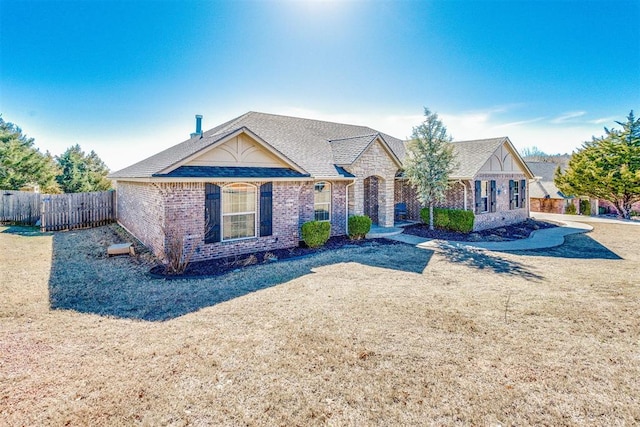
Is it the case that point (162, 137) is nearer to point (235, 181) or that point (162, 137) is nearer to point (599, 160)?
point (235, 181)

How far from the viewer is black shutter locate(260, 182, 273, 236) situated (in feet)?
39.4

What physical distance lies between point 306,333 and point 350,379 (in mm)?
1491

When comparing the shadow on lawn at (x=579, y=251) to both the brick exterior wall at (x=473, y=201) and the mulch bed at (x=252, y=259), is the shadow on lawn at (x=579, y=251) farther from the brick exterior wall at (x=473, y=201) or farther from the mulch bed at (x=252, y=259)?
the mulch bed at (x=252, y=259)

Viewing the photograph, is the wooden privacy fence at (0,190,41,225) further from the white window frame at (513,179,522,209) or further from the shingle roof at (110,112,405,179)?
the white window frame at (513,179,522,209)

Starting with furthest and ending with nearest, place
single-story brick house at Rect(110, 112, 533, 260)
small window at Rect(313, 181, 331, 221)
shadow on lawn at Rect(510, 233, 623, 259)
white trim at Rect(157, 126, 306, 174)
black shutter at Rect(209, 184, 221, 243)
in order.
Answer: small window at Rect(313, 181, 331, 221) → shadow on lawn at Rect(510, 233, 623, 259) → black shutter at Rect(209, 184, 221, 243) → single-story brick house at Rect(110, 112, 533, 260) → white trim at Rect(157, 126, 306, 174)

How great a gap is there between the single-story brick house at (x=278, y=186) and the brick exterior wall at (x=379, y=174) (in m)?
0.05

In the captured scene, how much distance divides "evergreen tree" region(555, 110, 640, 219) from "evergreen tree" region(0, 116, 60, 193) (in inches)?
1628

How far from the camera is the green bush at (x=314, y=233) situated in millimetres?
12984

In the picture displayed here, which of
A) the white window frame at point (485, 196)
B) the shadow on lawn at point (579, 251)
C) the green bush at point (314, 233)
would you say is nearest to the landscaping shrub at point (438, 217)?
the white window frame at point (485, 196)

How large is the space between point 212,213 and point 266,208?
2.00 m

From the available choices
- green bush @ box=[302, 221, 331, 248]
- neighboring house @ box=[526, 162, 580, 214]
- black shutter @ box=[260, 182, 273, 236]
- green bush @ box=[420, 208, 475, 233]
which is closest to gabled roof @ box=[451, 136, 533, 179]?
green bush @ box=[420, 208, 475, 233]

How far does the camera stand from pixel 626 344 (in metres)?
5.34

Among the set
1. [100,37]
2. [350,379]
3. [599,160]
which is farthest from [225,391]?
[599,160]

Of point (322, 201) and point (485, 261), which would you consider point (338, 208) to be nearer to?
point (322, 201)
